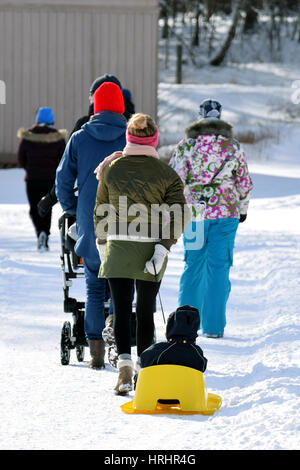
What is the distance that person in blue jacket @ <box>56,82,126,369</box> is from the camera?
261 inches

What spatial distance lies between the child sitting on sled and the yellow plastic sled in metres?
0.07

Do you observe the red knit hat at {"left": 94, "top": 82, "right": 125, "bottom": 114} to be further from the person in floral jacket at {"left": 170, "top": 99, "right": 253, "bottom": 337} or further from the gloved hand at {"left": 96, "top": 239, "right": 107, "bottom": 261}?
the person in floral jacket at {"left": 170, "top": 99, "right": 253, "bottom": 337}

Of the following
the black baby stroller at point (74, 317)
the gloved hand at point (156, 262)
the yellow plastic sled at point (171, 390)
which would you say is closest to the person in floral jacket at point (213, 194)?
the black baby stroller at point (74, 317)

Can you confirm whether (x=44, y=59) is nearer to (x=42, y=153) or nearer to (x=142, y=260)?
(x=42, y=153)

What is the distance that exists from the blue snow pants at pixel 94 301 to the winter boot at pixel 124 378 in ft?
2.36

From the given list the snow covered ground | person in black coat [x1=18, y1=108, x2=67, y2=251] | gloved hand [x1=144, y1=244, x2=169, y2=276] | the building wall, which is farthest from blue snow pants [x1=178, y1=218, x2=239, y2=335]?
the building wall

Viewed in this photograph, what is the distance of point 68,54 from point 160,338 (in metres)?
15.8

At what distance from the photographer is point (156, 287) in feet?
20.0

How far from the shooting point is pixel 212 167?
7996 millimetres

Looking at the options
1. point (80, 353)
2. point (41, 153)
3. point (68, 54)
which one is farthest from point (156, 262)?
point (68, 54)

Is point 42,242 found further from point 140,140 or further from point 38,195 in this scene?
point 140,140

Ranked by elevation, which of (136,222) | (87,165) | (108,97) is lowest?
(136,222)

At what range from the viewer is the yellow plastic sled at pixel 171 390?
5.58m

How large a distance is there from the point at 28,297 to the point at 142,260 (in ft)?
12.7
